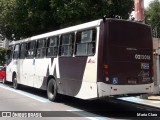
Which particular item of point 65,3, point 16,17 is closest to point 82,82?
point 65,3

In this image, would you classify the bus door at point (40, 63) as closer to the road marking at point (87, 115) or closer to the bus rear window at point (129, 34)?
the road marking at point (87, 115)

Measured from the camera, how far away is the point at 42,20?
22.1 m

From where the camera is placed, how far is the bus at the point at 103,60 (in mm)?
Answer: 10500

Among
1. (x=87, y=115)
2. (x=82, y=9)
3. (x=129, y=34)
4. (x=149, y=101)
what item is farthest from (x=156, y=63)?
(x=87, y=115)

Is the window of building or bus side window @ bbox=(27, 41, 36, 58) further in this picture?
the window of building

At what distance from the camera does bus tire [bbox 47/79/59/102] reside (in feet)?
43.9

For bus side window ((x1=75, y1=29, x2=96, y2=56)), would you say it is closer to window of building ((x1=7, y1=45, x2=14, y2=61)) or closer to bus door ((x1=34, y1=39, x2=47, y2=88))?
bus door ((x1=34, y1=39, x2=47, y2=88))

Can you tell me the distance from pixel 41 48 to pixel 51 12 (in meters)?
7.12

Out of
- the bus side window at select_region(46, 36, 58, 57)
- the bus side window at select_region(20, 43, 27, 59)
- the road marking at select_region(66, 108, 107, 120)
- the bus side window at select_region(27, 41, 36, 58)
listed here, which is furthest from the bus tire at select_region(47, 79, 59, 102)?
the bus side window at select_region(20, 43, 27, 59)

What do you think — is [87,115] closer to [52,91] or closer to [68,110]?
[68,110]

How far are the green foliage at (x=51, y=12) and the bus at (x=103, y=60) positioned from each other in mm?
6684

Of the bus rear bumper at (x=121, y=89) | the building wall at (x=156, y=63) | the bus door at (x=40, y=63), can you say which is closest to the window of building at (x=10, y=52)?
the bus door at (x=40, y=63)

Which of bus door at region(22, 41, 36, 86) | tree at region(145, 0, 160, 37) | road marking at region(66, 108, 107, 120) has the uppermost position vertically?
tree at region(145, 0, 160, 37)

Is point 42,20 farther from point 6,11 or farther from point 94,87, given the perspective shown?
point 94,87
